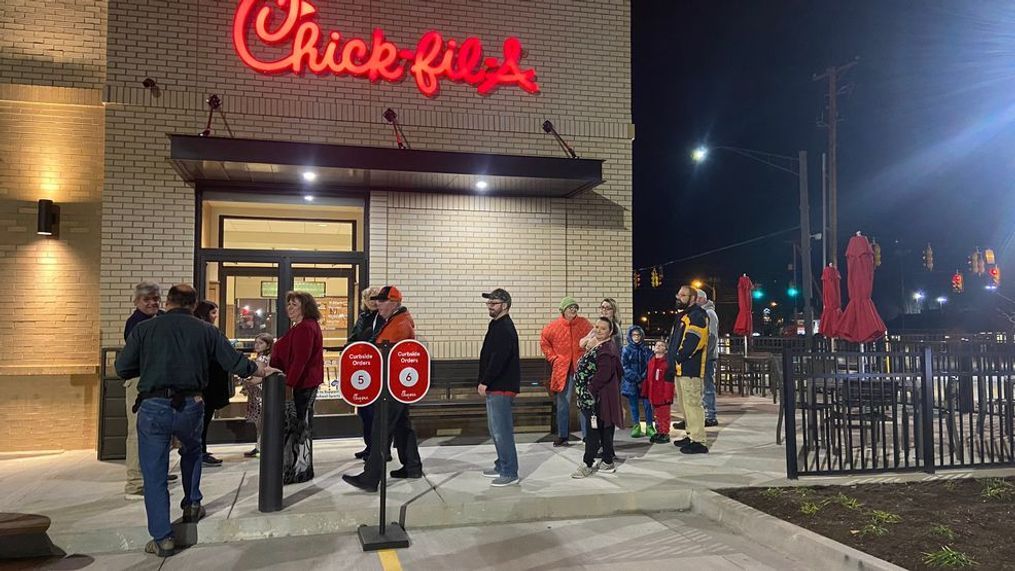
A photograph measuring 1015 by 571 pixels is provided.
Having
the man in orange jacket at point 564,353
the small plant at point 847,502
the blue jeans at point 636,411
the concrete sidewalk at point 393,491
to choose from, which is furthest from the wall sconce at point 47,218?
the small plant at point 847,502

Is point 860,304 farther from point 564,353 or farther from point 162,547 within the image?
point 162,547

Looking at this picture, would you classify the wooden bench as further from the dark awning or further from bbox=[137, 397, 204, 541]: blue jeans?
bbox=[137, 397, 204, 541]: blue jeans

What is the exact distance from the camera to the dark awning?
28.1 ft

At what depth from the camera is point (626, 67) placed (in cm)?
1119

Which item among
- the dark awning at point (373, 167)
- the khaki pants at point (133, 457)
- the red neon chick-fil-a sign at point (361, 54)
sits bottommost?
the khaki pants at point (133, 457)

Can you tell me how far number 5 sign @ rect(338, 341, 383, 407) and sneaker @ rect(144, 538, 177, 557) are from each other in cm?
166

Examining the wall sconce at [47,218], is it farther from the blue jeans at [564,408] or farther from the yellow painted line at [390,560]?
the blue jeans at [564,408]

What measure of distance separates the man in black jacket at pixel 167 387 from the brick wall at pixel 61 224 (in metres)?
4.42

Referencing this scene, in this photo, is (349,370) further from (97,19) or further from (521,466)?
(97,19)

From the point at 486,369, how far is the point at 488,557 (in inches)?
80.0

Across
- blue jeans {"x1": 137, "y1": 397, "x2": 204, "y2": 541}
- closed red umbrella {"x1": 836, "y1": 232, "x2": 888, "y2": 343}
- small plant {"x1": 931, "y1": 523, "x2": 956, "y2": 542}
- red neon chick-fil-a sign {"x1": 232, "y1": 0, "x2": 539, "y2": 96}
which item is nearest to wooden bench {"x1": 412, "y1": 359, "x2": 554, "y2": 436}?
red neon chick-fil-a sign {"x1": 232, "y1": 0, "x2": 539, "y2": 96}

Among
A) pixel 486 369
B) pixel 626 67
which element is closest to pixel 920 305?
pixel 626 67

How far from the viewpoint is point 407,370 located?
596 cm

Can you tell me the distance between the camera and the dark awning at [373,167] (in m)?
8.56
